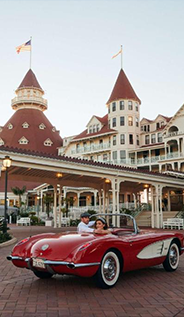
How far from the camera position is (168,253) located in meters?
7.35

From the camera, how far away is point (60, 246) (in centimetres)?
566

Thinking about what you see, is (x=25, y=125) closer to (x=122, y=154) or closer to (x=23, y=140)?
(x=23, y=140)

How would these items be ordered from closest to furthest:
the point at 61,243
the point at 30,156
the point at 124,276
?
the point at 61,243 → the point at 124,276 → the point at 30,156

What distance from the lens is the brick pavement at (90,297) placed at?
450 cm

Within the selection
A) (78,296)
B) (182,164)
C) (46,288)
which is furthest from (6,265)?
(182,164)

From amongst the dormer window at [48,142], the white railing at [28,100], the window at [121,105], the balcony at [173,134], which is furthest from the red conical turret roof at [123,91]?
the white railing at [28,100]

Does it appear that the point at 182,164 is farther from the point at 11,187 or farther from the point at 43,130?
the point at 43,130

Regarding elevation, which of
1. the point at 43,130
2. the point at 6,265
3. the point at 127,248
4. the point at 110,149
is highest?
the point at 43,130

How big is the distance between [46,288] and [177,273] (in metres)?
3.10

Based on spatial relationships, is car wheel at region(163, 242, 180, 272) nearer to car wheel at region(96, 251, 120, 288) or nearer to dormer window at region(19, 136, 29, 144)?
car wheel at region(96, 251, 120, 288)

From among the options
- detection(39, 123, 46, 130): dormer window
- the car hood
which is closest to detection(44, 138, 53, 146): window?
detection(39, 123, 46, 130): dormer window

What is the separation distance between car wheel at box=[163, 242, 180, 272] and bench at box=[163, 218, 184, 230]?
1698 centimetres

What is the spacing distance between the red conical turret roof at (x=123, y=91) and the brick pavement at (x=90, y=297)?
142 feet

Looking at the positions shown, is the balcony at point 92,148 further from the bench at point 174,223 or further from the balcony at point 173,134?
the bench at point 174,223
